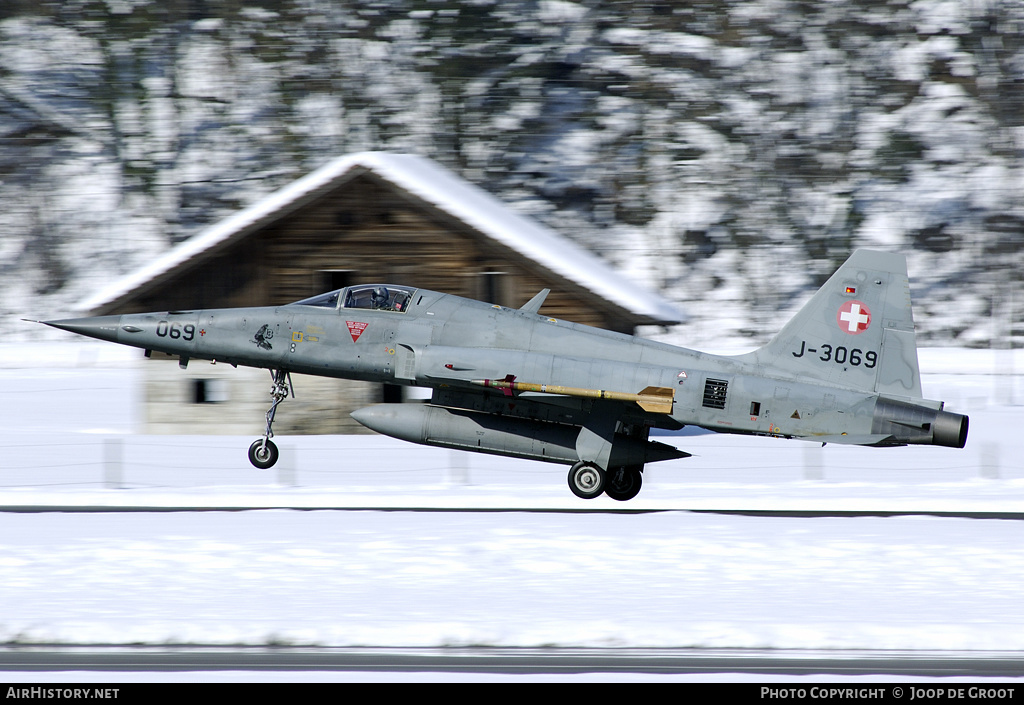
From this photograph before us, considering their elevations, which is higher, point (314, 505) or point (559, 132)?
point (559, 132)

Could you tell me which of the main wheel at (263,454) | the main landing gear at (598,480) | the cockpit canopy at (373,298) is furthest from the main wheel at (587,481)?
the main wheel at (263,454)

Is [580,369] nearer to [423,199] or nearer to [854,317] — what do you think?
[854,317]

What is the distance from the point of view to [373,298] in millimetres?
16125

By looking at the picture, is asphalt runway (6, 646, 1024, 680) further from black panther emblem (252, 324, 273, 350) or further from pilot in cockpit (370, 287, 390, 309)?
pilot in cockpit (370, 287, 390, 309)

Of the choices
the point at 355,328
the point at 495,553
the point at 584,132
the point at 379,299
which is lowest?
the point at 495,553

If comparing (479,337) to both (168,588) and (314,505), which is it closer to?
(314,505)

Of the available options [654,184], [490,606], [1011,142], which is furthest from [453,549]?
[1011,142]

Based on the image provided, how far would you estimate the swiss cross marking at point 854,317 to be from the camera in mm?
14922

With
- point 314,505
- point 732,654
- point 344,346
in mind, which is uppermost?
point 344,346

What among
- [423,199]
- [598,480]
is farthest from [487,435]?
[423,199]

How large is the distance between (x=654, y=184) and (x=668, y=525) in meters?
45.9

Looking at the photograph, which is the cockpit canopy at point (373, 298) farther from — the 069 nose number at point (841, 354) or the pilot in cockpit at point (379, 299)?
the 069 nose number at point (841, 354)

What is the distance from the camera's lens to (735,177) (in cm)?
5716

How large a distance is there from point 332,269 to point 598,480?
9.76 meters
